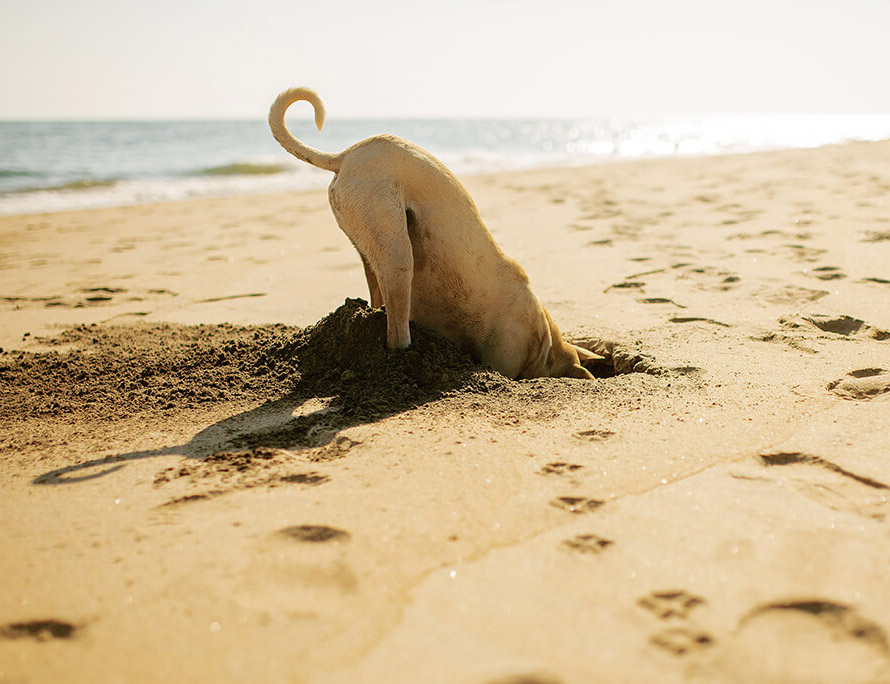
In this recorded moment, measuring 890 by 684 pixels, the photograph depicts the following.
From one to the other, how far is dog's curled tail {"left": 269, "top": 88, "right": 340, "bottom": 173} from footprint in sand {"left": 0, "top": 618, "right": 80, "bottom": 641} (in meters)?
2.01

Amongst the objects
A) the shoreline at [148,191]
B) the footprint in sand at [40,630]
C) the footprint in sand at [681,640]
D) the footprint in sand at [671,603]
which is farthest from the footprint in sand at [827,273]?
the shoreline at [148,191]

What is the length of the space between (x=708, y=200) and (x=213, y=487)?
6911 mm

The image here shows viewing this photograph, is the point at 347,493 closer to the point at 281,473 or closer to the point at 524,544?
the point at 281,473

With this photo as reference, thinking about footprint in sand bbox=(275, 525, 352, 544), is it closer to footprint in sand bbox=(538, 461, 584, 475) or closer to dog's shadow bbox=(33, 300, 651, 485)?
dog's shadow bbox=(33, 300, 651, 485)

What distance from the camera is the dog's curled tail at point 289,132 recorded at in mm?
2918

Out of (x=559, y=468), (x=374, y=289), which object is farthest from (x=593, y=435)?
(x=374, y=289)

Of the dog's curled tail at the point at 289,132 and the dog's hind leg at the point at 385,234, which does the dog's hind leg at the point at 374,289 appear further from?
the dog's curled tail at the point at 289,132

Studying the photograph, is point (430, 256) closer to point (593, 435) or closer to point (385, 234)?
point (385, 234)

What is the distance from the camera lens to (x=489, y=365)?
10.6 feet

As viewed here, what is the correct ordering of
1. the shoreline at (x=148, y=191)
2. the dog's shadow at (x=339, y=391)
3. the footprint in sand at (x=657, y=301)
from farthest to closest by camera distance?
1. the shoreline at (x=148, y=191)
2. the footprint in sand at (x=657, y=301)
3. the dog's shadow at (x=339, y=391)

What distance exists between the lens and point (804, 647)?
141 cm

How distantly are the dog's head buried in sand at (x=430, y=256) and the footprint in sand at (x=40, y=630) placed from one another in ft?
5.43

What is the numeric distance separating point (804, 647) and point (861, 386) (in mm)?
1656

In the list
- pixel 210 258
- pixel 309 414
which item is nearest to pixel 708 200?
pixel 210 258
